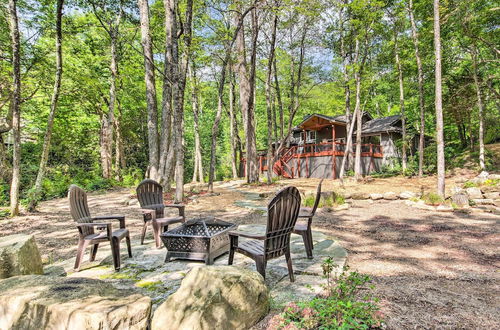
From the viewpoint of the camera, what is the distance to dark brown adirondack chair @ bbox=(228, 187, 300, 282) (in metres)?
2.57

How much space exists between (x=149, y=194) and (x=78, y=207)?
53.3 inches

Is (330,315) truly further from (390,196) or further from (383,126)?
(383,126)

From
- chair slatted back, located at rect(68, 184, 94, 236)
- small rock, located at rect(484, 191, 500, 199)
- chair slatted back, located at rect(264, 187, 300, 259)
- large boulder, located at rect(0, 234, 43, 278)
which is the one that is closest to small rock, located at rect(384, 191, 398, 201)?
small rock, located at rect(484, 191, 500, 199)

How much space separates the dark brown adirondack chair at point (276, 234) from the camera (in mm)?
2568

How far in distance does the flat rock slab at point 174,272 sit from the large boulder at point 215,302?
41 centimetres

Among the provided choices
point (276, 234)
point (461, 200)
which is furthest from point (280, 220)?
point (461, 200)

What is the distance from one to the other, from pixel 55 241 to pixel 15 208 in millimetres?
3374

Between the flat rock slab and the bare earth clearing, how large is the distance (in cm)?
55

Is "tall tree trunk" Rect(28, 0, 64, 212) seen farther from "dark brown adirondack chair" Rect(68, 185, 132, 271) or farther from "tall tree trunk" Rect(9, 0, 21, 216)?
"dark brown adirondack chair" Rect(68, 185, 132, 271)

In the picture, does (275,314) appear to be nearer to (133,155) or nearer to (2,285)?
(2,285)

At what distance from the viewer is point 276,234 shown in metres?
2.66

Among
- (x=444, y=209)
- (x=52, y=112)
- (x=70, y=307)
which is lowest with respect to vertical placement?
(x=444, y=209)

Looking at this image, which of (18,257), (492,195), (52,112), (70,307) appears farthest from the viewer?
(492,195)

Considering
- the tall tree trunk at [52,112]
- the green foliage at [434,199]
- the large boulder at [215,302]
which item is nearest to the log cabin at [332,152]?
the green foliage at [434,199]
